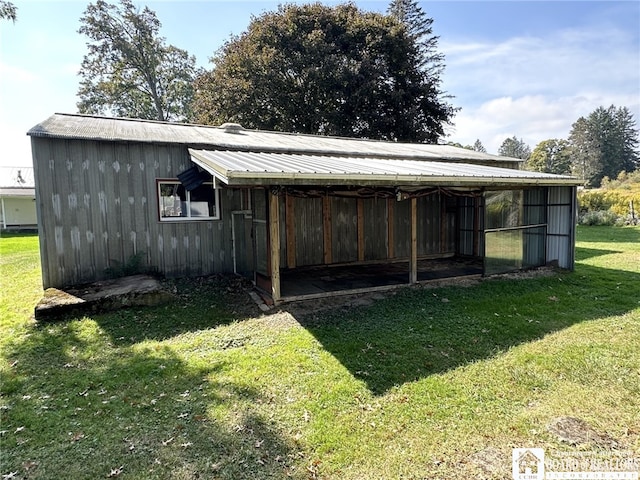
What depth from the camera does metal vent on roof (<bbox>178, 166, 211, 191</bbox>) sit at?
7198 mm

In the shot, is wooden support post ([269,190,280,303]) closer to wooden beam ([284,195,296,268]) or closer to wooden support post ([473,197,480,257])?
wooden beam ([284,195,296,268])

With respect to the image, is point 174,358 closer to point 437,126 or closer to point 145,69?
point 437,126

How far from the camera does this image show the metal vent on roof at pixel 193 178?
283 inches

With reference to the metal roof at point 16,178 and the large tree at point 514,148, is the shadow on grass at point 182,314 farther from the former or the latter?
the large tree at point 514,148

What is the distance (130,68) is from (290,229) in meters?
23.4

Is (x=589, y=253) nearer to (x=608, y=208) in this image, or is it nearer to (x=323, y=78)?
(x=608, y=208)

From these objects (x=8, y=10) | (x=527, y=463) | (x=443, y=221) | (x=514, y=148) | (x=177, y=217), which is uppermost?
(x=514, y=148)

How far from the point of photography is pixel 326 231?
9.52 metres

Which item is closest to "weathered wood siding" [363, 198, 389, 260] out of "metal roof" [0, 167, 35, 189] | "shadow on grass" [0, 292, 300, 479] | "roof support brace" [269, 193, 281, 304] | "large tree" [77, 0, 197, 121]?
"roof support brace" [269, 193, 281, 304]

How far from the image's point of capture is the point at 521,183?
23.8 ft

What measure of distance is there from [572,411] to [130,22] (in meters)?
30.2

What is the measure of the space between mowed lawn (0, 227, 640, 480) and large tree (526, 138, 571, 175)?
183 ft

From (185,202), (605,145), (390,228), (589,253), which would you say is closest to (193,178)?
(185,202)

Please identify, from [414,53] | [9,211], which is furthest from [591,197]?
[9,211]
